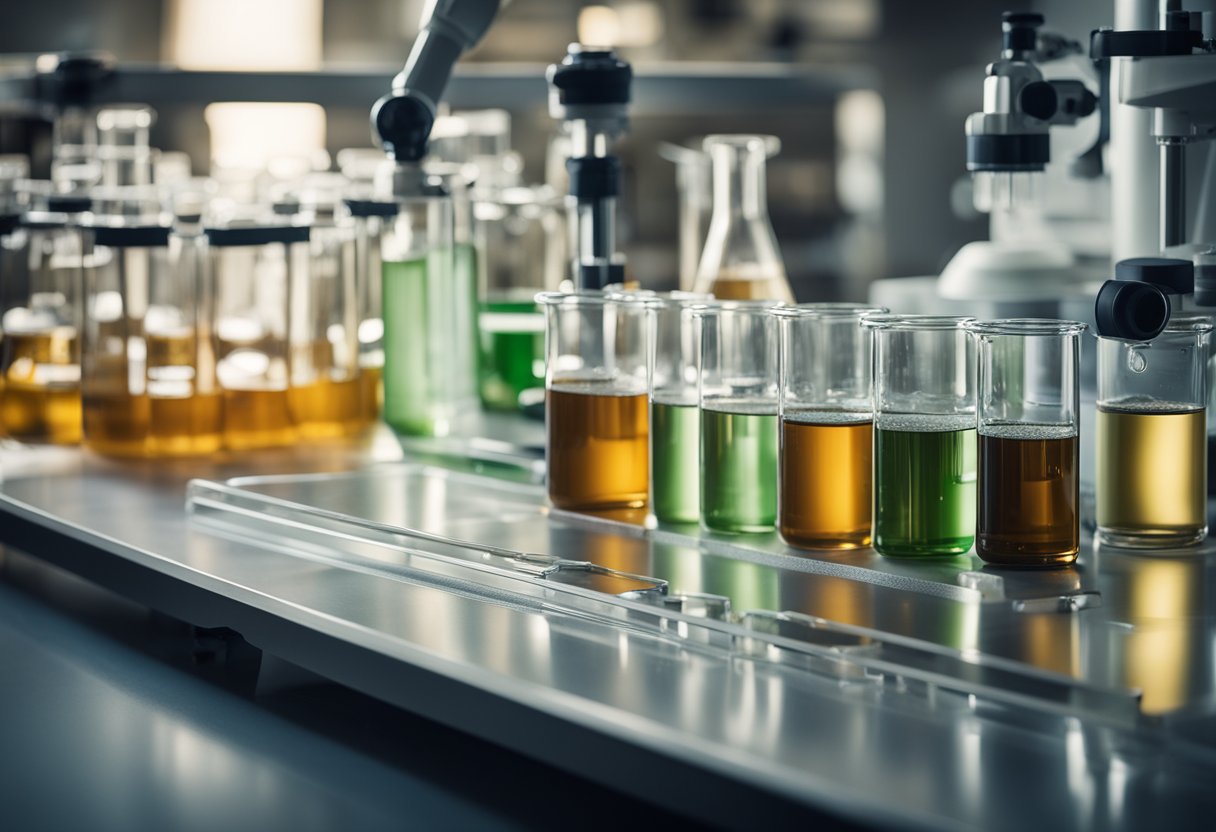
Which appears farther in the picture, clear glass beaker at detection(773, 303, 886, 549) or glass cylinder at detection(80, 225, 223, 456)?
glass cylinder at detection(80, 225, 223, 456)

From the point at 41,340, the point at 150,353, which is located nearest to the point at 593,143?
the point at 150,353

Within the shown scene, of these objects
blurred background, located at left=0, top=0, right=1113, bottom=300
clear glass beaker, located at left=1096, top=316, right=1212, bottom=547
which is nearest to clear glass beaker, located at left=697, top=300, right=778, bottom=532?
clear glass beaker, located at left=1096, top=316, right=1212, bottom=547

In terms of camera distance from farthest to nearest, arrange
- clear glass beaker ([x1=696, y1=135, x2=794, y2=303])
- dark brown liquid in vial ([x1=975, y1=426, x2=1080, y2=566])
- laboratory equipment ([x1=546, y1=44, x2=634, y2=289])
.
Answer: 1. clear glass beaker ([x1=696, y1=135, x2=794, y2=303])
2. laboratory equipment ([x1=546, y1=44, x2=634, y2=289])
3. dark brown liquid in vial ([x1=975, y1=426, x2=1080, y2=566])

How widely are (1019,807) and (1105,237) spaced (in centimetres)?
139

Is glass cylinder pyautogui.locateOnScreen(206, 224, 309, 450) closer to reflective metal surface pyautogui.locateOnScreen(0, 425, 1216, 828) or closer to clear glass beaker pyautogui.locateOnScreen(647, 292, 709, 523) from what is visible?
reflective metal surface pyautogui.locateOnScreen(0, 425, 1216, 828)

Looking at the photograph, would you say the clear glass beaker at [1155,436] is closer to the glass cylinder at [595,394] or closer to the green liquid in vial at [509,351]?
the glass cylinder at [595,394]

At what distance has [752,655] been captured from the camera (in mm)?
874

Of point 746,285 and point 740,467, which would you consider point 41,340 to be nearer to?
point 746,285

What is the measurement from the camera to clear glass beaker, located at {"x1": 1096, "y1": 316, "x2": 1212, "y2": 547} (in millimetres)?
1064

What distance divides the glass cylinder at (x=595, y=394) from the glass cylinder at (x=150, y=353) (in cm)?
53

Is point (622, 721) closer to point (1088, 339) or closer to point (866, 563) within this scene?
point (866, 563)

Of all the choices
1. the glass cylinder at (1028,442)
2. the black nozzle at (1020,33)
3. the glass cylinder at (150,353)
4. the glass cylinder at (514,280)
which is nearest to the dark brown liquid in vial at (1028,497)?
the glass cylinder at (1028,442)

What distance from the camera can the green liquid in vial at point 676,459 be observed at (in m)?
1.19

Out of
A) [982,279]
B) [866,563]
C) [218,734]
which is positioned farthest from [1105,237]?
[218,734]
